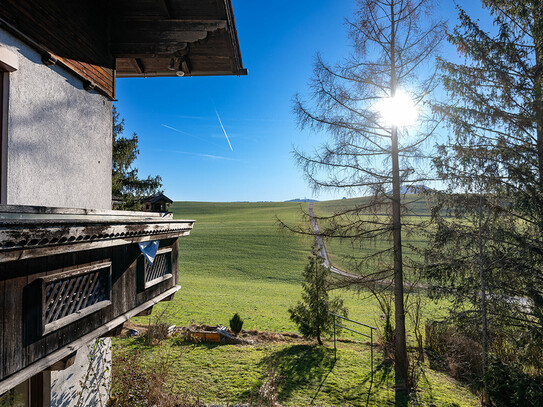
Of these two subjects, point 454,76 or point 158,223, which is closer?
point 158,223

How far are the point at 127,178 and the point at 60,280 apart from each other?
1522 centimetres

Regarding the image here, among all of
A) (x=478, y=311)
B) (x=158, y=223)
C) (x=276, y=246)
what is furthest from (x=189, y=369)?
(x=276, y=246)

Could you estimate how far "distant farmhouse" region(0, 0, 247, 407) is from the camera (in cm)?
275

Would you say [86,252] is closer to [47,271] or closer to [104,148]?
[47,271]

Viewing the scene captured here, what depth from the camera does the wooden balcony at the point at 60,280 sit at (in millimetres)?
2523

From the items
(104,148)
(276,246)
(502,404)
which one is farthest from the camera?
(276,246)

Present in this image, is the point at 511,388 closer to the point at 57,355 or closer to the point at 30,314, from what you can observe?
the point at 57,355

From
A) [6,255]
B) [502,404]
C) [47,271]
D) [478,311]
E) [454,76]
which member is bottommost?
[502,404]

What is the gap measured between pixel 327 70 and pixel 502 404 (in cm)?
1010

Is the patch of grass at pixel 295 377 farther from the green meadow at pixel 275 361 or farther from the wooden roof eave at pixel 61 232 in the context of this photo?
the wooden roof eave at pixel 61 232

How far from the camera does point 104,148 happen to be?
638 cm

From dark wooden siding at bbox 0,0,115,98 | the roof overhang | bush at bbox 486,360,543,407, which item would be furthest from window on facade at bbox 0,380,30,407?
bush at bbox 486,360,543,407

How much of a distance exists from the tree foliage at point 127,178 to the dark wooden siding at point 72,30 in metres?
10.4

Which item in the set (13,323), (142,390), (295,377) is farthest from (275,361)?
(13,323)
